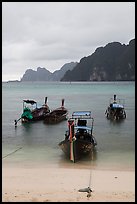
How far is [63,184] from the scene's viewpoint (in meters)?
12.4

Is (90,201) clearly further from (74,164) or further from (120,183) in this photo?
(74,164)

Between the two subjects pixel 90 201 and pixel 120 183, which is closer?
pixel 90 201

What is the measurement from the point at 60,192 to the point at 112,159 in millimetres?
8070

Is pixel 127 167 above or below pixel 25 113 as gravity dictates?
below

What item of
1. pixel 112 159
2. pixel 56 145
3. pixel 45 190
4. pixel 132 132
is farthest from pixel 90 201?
pixel 132 132

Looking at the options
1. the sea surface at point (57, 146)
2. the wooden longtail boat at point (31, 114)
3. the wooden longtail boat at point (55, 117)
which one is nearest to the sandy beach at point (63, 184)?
the sea surface at point (57, 146)

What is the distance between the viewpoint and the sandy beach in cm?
1002

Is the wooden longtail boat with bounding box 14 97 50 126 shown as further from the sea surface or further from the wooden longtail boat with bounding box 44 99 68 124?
the wooden longtail boat with bounding box 44 99 68 124

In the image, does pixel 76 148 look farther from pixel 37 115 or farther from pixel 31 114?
pixel 37 115

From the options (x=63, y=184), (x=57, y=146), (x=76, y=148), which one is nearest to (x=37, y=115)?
(x=57, y=146)

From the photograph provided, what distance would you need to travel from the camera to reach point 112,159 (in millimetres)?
18250

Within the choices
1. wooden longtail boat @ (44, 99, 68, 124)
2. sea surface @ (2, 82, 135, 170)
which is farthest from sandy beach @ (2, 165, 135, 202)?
wooden longtail boat @ (44, 99, 68, 124)

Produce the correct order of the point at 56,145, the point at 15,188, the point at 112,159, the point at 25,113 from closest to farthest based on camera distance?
the point at 15,188 → the point at 112,159 → the point at 56,145 → the point at 25,113

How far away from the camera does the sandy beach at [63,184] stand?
10016 millimetres
